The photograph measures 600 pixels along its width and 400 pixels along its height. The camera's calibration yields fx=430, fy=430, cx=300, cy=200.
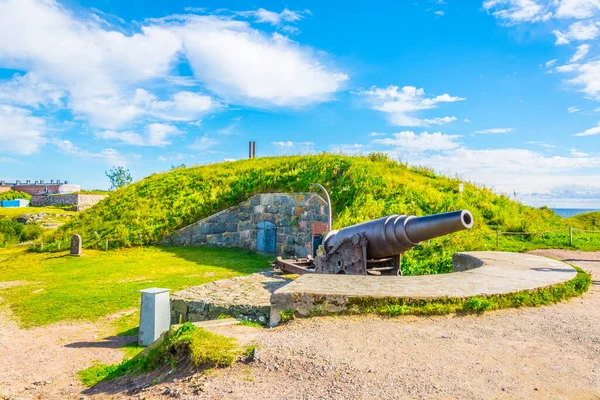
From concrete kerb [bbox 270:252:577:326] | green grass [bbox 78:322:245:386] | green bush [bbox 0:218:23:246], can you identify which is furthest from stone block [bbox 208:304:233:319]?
green bush [bbox 0:218:23:246]

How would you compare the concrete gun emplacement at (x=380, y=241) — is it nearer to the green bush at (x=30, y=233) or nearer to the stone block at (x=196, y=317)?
the stone block at (x=196, y=317)

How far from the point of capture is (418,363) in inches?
166

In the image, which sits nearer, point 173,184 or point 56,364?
point 56,364

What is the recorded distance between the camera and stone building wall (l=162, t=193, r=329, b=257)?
1858 centimetres

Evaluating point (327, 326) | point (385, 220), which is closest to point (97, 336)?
point (327, 326)

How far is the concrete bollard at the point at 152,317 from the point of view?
7.97 meters

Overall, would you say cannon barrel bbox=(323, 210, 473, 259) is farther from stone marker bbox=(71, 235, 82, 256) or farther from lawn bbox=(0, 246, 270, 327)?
stone marker bbox=(71, 235, 82, 256)

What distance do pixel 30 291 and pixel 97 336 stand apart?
5861mm

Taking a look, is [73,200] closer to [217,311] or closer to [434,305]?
[217,311]

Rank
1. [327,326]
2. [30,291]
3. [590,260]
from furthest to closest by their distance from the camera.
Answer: [30,291] < [590,260] < [327,326]

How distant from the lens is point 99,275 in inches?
590

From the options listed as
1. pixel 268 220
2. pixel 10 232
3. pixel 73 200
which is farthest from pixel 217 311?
pixel 73 200

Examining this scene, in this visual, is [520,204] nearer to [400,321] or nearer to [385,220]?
[385,220]

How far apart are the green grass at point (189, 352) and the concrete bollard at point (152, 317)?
6.15 ft
